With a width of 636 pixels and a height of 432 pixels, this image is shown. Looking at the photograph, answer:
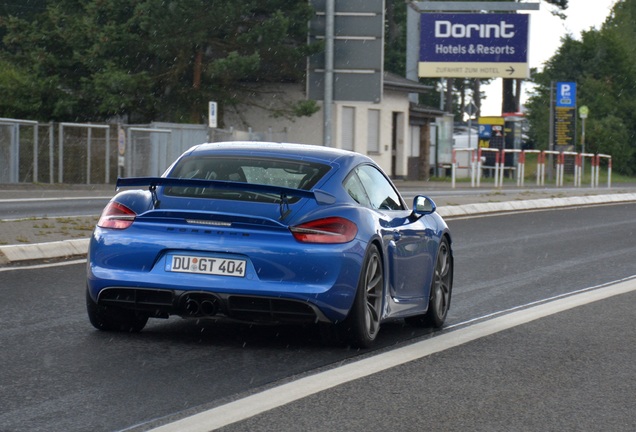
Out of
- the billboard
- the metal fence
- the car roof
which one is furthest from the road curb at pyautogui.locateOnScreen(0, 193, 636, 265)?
the billboard

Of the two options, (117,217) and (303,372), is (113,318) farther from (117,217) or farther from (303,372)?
(303,372)

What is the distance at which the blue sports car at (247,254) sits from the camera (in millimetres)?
8227

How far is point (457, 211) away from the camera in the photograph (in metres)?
26.2

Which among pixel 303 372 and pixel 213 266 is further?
pixel 213 266

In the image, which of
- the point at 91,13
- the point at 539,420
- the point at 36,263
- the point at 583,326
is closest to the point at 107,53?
the point at 91,13

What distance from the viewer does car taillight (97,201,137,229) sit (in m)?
8.54

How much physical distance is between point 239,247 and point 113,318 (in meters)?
1.14

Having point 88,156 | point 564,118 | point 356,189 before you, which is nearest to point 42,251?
point 356,189

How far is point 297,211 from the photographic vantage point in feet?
27.6

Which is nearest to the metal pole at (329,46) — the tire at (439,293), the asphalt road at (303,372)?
the asphalt road at (303,372)

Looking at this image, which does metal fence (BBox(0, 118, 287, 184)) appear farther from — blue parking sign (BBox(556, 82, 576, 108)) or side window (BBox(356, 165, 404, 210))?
side window (BBox(356, 165, 404, 210))

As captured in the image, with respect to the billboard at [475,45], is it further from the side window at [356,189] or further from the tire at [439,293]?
the side window at [356,189]

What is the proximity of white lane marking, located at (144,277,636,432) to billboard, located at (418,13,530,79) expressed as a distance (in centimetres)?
5569

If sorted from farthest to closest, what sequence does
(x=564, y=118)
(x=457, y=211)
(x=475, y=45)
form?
(x=475, y=45) → (x=564, y=118) → (x=457, y=211)
